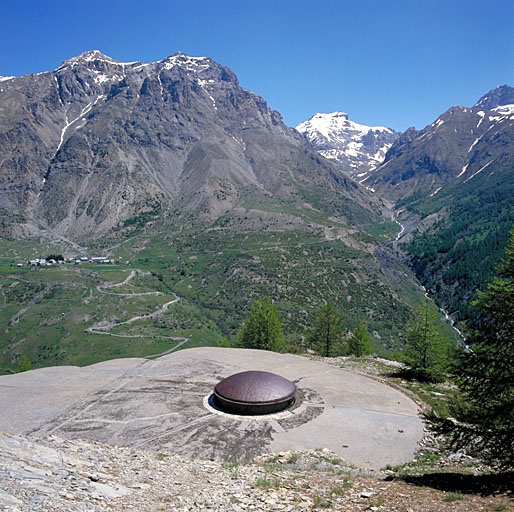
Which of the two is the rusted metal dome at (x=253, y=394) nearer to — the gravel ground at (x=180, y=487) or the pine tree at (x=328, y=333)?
the gravel ground at (x=180, y=487)

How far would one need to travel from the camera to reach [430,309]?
45.5 metres

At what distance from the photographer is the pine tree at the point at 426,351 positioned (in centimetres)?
4038

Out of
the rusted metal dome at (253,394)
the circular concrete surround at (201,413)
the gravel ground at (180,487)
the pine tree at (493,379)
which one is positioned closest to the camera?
the gravel ground at (180,487)

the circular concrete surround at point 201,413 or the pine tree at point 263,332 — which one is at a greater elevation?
the pine tree at point 263,332

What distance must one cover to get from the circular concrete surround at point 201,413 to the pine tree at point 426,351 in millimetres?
5660

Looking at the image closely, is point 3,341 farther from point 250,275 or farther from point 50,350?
point 250,275

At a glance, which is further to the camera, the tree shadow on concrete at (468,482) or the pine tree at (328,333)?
the pine tree at (328,333)

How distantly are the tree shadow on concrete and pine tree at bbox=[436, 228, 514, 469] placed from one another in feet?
2.31

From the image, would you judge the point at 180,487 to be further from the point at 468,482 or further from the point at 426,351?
the point at 426,351

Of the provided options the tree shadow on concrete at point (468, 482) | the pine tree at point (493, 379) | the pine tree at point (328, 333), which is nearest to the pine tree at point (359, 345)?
the pine tree at point (328, 333)

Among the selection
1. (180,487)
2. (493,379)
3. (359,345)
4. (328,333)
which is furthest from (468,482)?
→ (359,345)

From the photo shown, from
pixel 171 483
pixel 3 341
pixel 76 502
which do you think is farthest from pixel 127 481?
pixel 3 341

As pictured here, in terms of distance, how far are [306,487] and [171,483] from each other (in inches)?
220

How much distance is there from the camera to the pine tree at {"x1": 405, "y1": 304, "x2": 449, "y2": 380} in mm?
40375
